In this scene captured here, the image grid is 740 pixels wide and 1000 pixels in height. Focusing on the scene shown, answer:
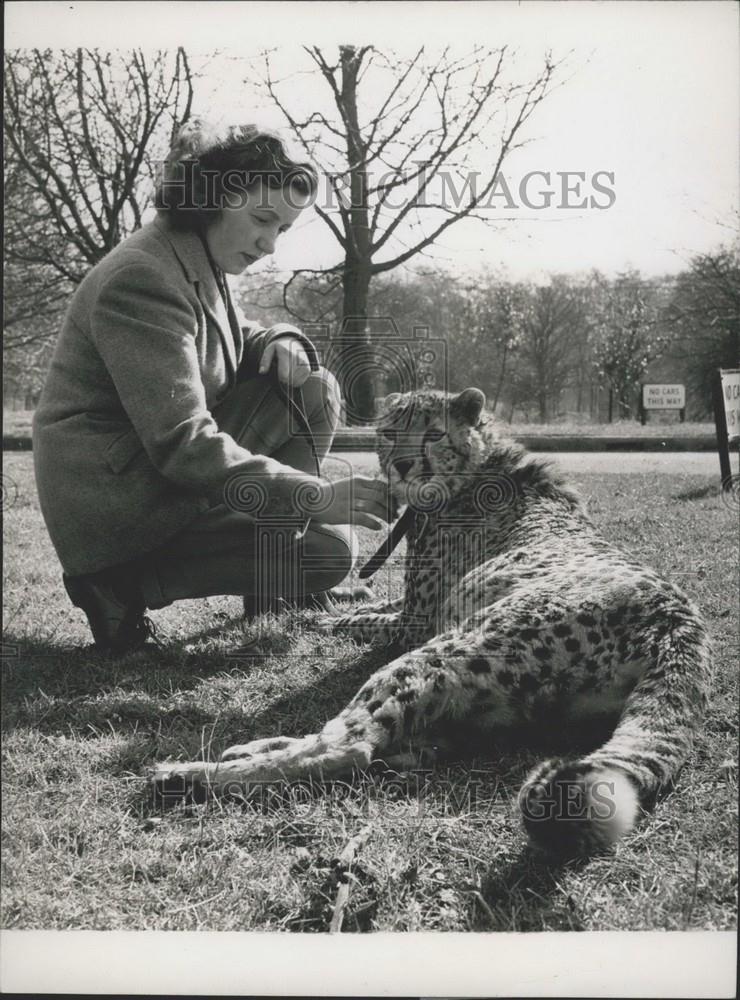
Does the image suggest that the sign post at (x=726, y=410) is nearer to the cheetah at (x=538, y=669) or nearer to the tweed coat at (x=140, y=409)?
the cheetah at (x=538, y=669)

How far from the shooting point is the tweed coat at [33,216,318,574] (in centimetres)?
291

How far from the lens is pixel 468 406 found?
11.2 ft

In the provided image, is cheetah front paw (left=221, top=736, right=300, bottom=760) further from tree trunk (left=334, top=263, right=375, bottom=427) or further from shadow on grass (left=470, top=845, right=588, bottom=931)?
tree trunk (left=334, top=263, right=375, bottom=427)

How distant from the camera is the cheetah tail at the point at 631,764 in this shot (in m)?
1.96

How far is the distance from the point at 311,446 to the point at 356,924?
2.21 metres

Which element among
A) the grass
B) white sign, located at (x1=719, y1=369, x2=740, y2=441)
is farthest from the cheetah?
white sign, located at (x1=719, y1=369, x2=740, y2=441)

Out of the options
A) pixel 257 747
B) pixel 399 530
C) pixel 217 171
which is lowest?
pixel 257 747

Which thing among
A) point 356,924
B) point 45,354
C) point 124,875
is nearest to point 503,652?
point 356,924

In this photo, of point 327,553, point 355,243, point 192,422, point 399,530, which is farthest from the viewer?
point 327,553

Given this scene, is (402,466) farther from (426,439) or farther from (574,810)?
(574,810)

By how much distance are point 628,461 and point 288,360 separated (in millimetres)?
1399

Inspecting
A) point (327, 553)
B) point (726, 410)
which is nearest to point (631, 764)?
point (726, 410)

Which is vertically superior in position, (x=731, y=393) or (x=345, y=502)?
(x=731, y=393)

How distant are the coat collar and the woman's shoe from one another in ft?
3.66
